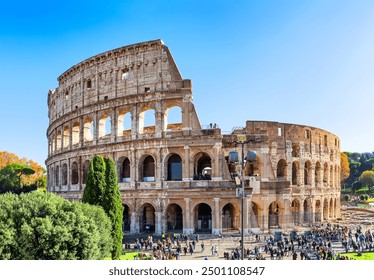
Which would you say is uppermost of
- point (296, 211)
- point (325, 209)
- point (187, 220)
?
point (187, 220)

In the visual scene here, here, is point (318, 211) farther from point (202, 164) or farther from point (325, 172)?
point (202, 164)

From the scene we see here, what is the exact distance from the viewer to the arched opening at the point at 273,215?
26672 mm

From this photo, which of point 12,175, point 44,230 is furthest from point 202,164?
point 12,175

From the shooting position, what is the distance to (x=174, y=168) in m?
26.2

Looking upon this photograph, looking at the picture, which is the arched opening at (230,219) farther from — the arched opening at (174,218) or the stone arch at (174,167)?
the stone arch at (174,167)

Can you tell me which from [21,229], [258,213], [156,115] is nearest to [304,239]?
[258,213]

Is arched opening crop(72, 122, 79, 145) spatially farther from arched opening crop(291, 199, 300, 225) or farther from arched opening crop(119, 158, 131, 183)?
arched opening crop(291, 199, 300, 225)

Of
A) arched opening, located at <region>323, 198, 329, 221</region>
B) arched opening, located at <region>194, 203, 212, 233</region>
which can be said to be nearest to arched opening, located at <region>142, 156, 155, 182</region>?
arched opening, located at <region>194, 203, 212, 233</region>

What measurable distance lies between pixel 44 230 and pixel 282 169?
22515 millimetres

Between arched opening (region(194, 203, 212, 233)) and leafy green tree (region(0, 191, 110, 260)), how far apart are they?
13059 millimetres
